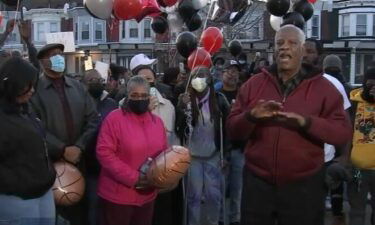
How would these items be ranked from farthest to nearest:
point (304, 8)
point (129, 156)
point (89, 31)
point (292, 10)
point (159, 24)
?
point (89, 31), point (159, 24), point (292, 10), point (304, 8), point (129, 156)

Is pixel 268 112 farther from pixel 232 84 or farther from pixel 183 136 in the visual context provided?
pixel 232 84

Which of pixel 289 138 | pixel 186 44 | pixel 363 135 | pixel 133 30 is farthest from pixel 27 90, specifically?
pixel 133 30

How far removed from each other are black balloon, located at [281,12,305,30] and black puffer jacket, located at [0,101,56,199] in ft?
16.3

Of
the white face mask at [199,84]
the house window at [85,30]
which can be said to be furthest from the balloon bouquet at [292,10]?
the house window at [85,30]

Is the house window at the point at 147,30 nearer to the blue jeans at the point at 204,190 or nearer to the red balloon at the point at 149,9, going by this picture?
the red balloon at the point at 149,9

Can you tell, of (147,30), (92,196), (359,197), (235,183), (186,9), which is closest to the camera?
(92,196)

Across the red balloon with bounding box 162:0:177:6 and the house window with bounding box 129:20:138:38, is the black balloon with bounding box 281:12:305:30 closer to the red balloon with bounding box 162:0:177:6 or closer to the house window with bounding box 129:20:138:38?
the red balloon with bounding box 162:0:177:6

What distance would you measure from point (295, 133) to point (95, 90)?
2.94 m

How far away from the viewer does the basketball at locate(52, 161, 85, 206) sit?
181 inches

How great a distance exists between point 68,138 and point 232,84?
311 centimetres

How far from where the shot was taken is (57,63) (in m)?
5.17

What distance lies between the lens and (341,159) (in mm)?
5254

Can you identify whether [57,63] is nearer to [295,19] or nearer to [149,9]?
[295,19]

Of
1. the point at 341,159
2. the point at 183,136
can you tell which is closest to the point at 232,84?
the point at 183,136
